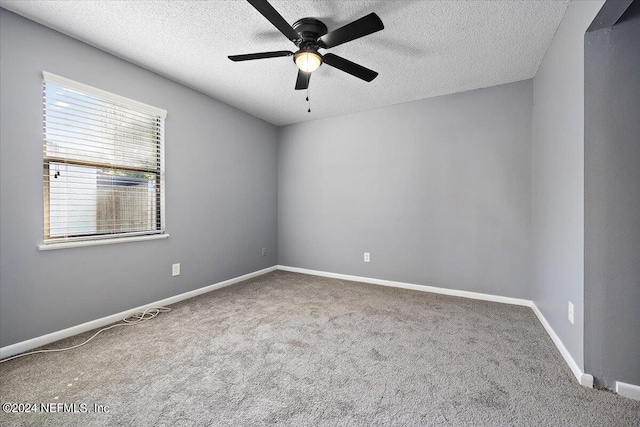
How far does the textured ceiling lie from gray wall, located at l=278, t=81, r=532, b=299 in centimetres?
40

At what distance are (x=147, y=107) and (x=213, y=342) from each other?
7.70 ft

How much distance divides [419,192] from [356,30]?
2.24 meters

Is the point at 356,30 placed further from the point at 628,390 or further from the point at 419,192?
the point at 628,390

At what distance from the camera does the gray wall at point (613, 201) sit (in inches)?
60.4

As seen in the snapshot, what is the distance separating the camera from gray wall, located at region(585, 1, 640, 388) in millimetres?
1533

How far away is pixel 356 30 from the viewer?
1.75 m

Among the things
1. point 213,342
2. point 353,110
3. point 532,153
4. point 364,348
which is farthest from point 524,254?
point 213,342

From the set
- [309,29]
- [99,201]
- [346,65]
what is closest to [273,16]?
[309,29]

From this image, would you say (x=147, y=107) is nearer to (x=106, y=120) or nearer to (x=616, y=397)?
(x=106, y=120)

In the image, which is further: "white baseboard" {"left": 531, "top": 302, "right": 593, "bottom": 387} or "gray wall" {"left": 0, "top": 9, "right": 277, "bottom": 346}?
"gray wall" {"left": 0, "top": 9, "right": 277, "bottom": 346}

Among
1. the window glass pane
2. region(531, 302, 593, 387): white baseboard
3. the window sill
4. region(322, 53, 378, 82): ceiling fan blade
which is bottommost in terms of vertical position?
region(531, 302, 593, 387): white baseboard

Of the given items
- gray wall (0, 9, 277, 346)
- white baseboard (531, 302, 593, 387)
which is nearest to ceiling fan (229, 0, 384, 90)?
gray wall (0, 9, 277, 346)

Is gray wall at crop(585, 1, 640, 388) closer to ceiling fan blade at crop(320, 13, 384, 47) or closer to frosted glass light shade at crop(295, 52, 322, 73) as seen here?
ceiling fan blade at crop(320, 13, 384, 47)

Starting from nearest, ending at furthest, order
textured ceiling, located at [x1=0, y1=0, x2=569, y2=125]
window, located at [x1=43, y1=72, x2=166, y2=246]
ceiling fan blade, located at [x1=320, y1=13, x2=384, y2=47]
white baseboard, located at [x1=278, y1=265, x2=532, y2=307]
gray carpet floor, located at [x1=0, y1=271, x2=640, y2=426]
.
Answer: gray carpet floor, located at [x1=0, y1=271, x2=640, y2=426]
ceiling fan blade, located at [x1=320, y1=13, x2=384, y2=47]
textured ceiling, located at [x1=0, y1=0, x2=569, y2=125]
window, located at [x1=43, y1=72, x2=166, y2=246]
white baseboard, located at [x1=278, y1=265, x2=532, y2=307]
